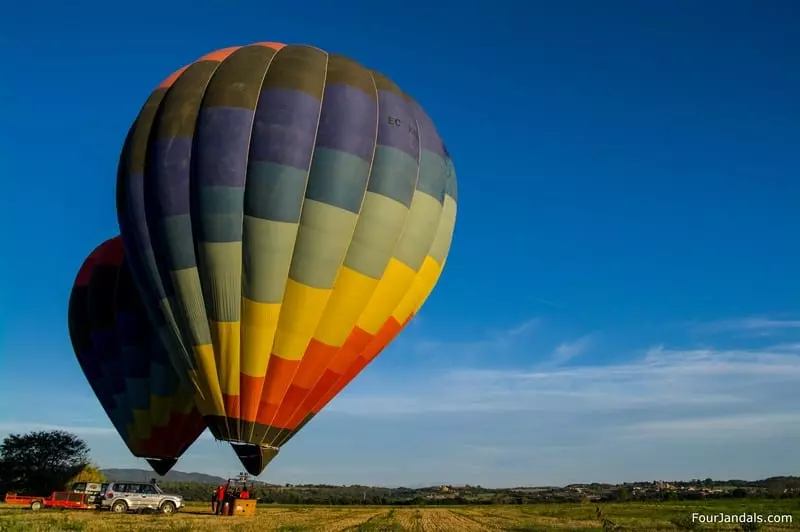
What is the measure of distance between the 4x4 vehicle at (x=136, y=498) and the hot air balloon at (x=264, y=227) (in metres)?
9.02

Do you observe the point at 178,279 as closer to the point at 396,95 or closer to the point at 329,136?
the point at 329,136

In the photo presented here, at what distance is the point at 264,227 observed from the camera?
17.0m

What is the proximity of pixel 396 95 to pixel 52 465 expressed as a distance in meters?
41.5

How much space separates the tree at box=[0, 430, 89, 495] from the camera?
43.2m

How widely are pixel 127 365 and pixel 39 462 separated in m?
29.9

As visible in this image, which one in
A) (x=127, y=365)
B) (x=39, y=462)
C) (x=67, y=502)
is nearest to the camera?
(x=127, y=365)

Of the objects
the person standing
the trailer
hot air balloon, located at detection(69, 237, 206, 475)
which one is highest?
hot air balloon, located at detection(69, 237, 206, 475)

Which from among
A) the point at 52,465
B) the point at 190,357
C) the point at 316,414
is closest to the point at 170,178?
the point at 190,357

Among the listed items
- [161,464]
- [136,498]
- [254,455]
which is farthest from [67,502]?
[254,455]

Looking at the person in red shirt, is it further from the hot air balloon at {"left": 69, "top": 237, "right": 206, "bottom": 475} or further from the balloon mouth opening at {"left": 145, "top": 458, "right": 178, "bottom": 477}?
the balloon mouth opening at {"left": 145, "top": 458, "right": 178, "bottom": 477}

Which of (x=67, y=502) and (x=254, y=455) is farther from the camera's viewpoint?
(x=67, y=502)

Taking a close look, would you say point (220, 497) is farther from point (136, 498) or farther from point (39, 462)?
point (39, 462)

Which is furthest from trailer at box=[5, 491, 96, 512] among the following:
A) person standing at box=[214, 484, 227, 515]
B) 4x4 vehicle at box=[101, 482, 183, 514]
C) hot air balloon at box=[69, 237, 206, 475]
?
person standing at box=[214, 484, 227, 515]

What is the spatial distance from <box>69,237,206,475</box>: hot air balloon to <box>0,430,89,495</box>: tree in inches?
840
